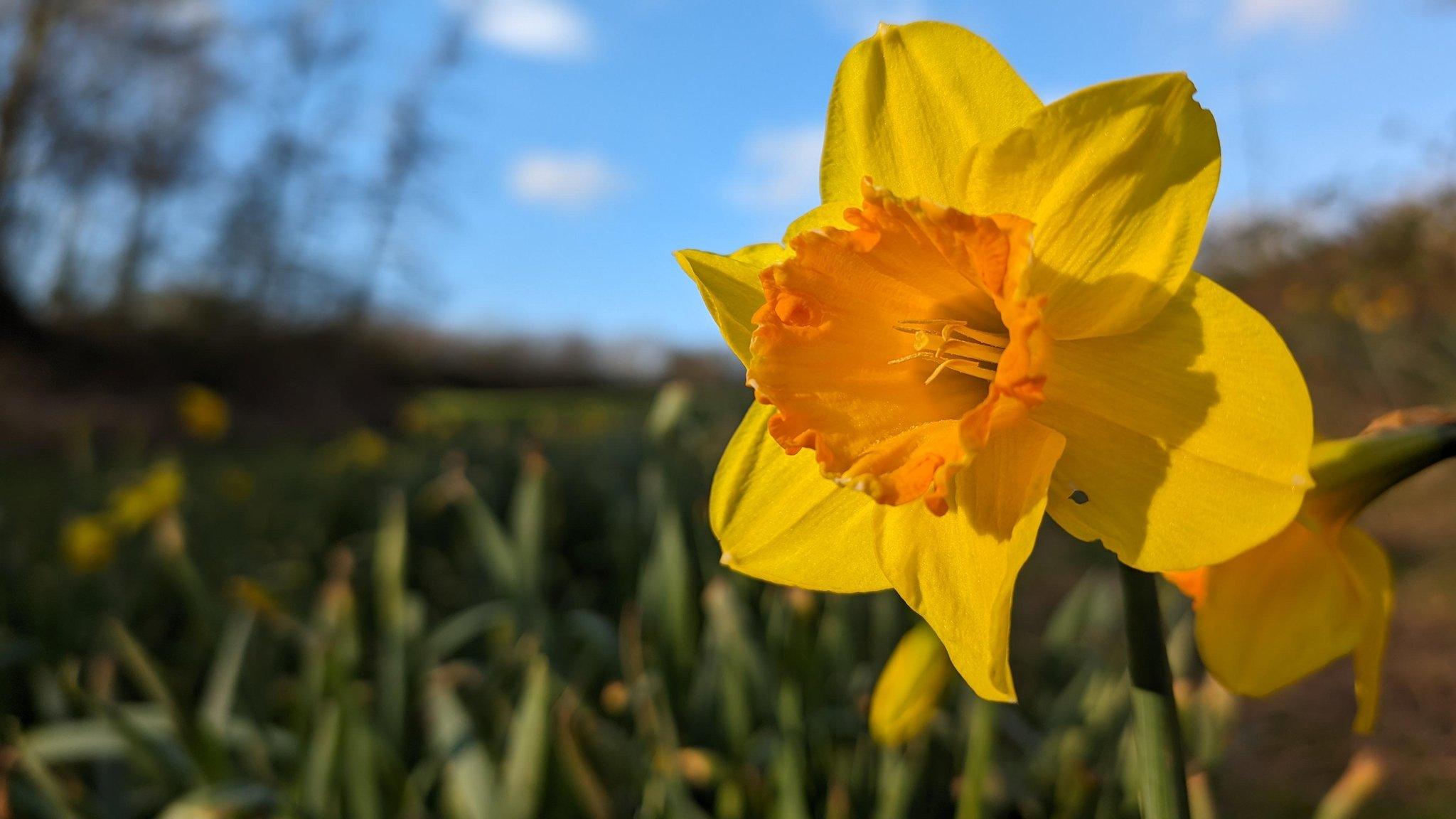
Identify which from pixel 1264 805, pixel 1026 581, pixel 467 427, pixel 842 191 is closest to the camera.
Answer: pixel 842 191

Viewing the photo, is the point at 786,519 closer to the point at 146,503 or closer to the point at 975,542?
the point at 975,542

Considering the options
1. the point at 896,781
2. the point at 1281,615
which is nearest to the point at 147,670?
the point at 896,781

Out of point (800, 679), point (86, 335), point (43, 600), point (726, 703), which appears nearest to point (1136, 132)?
point (800, 679)

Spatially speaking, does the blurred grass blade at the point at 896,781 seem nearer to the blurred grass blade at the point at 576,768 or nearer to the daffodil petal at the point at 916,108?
the blurred grass blade at the point at 576,768

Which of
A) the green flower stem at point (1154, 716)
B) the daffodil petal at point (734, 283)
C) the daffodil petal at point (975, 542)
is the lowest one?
the green flower stem at point (1154, 716)

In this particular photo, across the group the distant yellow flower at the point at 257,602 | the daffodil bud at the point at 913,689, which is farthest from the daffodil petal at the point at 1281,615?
the distant yellow flower at the point at 257,602

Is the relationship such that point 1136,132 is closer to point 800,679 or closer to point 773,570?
point 773,570

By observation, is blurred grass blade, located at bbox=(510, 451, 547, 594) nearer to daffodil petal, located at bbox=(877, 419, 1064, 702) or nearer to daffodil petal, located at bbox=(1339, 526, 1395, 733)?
daffodil petal, located at bbox=(877, 419, 1064, 702)
